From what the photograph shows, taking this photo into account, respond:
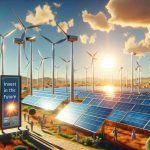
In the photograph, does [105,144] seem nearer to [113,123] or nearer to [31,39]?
[113,123]

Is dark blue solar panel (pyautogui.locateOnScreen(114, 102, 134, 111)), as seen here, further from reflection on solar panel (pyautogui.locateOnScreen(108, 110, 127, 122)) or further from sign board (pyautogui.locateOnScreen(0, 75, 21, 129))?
sign board (pyautogui.locateOnScreen(0, 75, 21, 129))

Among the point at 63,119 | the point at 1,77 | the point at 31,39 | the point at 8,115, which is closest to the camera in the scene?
the point at 1,77

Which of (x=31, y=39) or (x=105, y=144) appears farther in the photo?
(x=31, y=39)

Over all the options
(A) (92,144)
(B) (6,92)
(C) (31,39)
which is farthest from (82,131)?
(C) (31,39)

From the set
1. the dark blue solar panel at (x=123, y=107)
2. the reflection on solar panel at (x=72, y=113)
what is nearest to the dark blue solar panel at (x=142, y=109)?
the dark blue solar panel at (x=123, y=107)

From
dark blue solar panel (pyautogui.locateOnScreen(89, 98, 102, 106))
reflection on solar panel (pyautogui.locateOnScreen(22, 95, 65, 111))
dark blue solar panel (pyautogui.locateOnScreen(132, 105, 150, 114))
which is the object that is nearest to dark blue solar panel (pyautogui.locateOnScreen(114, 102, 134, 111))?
dark blue solar panel (pyautogui.locateOnScreen(132, 105, 150, 114))

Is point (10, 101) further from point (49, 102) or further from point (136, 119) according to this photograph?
point (49, 102)
